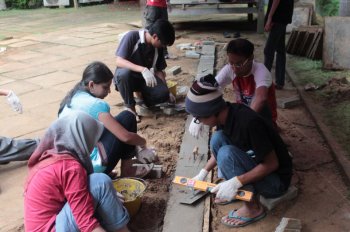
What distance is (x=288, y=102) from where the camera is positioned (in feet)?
16.0

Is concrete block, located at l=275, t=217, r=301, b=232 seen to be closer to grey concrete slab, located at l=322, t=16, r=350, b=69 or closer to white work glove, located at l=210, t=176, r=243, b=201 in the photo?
white work glove, located at l=210, t=176, r=243, b=201

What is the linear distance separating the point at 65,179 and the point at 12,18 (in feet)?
52.2

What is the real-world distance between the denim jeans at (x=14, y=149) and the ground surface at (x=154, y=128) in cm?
11

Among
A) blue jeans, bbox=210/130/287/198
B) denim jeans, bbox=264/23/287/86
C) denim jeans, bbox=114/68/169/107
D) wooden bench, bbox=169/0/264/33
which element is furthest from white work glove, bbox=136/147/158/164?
wooden bench, bbox=169/0/264/33

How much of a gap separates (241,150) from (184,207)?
63cm

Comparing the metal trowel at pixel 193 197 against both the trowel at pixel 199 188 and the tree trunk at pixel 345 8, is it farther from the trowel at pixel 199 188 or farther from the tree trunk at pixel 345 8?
the tree trunk at pixel 345 8

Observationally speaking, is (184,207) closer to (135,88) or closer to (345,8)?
(135,88)

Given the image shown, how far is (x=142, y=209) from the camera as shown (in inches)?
117

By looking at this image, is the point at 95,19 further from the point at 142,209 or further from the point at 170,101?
the point at 142,209

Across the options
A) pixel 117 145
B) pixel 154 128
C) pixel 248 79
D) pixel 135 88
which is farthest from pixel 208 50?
pixel 117 145

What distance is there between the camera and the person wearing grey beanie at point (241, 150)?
97.2 inches

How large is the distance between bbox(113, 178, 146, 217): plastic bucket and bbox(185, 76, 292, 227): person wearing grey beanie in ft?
1.87

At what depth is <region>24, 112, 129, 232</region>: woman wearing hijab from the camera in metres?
2.04

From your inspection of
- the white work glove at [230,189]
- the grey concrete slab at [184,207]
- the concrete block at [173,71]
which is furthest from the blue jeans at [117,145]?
the concrete block at [173,71]
